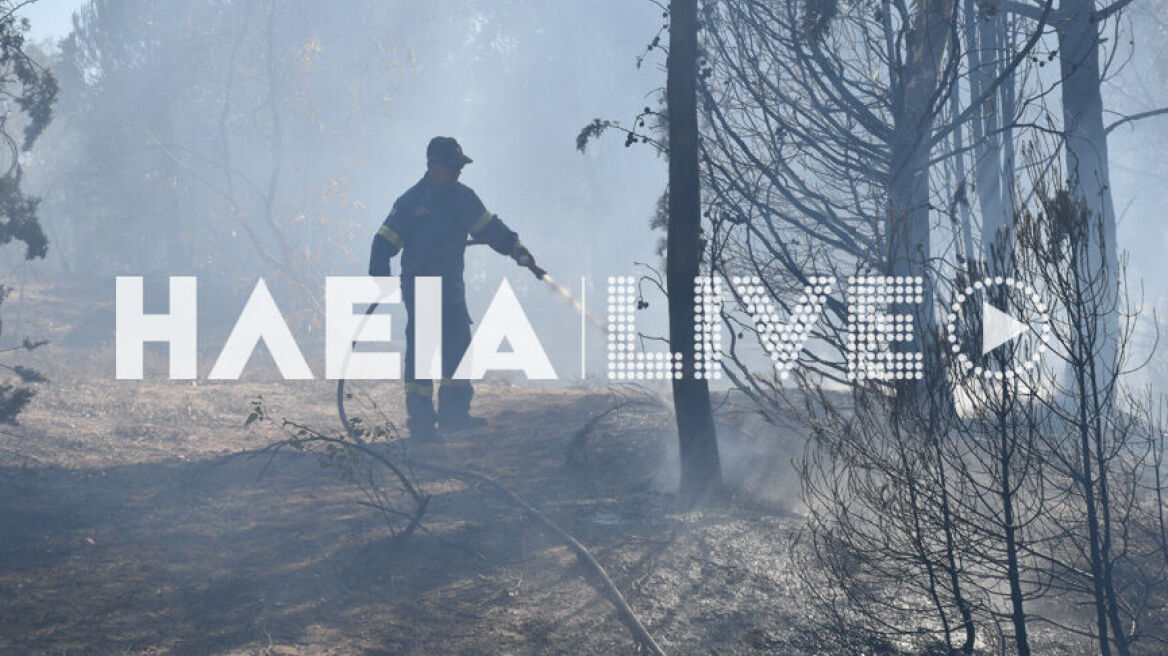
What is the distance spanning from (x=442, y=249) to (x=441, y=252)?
1.1 inches

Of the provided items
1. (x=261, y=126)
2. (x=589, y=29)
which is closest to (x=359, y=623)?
(x=261, y=126)

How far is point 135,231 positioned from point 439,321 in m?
29.6

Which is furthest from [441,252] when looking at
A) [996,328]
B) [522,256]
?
[996,328]

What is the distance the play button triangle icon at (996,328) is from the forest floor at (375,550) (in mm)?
1567

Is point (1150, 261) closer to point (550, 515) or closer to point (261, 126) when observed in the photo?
point (261, 126)

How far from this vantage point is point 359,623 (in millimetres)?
3602

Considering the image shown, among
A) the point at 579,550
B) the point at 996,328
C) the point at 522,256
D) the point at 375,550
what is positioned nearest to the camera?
the point at 996,328

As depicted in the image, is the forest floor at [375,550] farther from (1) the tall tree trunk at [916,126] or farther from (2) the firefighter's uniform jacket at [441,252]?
(1) the tall tree trunk at [916,126]

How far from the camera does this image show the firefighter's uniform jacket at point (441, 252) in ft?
23.2

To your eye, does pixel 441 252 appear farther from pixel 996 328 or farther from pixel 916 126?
pixel 996 328

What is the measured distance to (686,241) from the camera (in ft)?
18.4

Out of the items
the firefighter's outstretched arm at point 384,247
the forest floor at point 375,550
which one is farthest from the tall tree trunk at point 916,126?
the firefighter's outstretched arm at point 384,247

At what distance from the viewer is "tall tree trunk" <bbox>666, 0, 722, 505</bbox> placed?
5.61 meters

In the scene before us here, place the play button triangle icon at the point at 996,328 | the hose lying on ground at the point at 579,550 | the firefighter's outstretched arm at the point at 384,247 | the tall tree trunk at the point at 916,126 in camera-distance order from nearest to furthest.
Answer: the play button triangle icon at the point at 996,328 → the hose lying on ground at the point at 579,550 → the tall tree trunk at the point at 916,126 → the firefighter's outstretched arm at the point at 384,247
